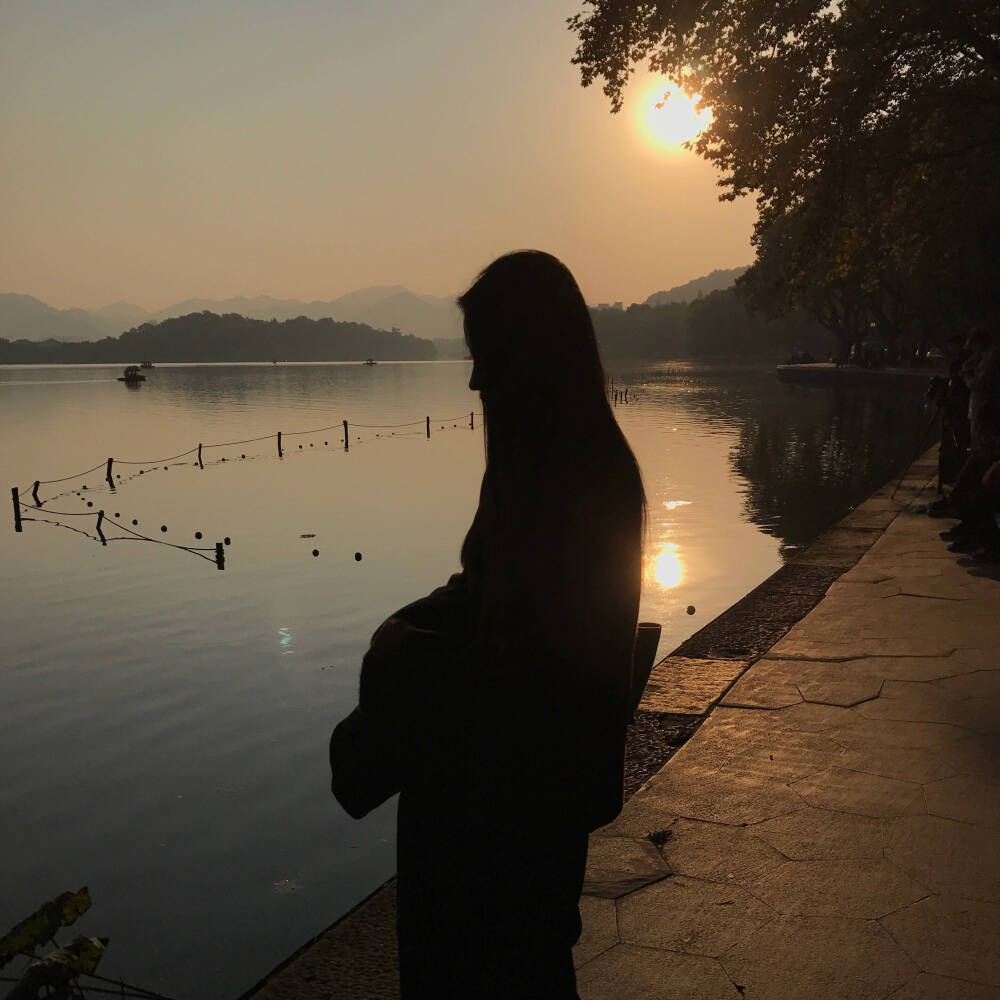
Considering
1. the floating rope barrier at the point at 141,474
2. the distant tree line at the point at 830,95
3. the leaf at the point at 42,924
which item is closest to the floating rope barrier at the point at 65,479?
the floating rope barrier at the point at 141,474

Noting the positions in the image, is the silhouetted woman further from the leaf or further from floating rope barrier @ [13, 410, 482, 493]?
floating rope barrier @ [13, 410, 482, 493]

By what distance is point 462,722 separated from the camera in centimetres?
152

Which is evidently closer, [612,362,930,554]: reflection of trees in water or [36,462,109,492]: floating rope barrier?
[612,362,930,554]: reflection of trees in water

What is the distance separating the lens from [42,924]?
7.04ft

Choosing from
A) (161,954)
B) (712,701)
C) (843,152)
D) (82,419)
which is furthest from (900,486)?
(82,419)

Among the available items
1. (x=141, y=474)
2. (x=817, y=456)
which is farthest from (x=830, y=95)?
(x=141, y=474)

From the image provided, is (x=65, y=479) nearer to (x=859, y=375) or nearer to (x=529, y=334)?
(x=529, y=334)

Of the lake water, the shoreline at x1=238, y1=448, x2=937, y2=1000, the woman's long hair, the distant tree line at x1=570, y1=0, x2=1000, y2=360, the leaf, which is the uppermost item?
the distant tree line at x1=570, y1=0, x2=1000, y2=360

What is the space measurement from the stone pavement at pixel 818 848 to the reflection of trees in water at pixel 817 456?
10067mm

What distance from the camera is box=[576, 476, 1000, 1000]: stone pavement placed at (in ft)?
9.27

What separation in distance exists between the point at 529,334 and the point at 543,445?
182 millimetres

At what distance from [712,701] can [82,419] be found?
186 ft

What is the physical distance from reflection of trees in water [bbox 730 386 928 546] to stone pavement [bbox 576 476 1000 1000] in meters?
10.1

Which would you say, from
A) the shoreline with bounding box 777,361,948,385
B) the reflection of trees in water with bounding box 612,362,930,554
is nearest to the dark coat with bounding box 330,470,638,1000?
the reflection of trees in water with bounding box 612,362,930,554
